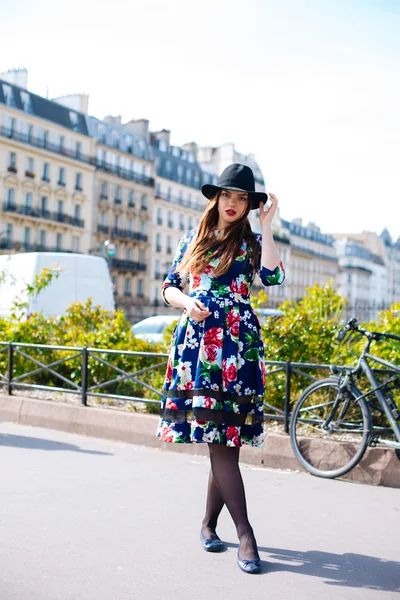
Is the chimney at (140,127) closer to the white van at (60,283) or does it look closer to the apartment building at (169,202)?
the apartment building at (169,202)

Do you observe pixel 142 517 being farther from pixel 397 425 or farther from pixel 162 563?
pixel 397 425

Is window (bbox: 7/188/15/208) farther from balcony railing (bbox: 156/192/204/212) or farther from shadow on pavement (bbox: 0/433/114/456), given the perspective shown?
shadow on pavement (bbox: 0/433/114/456)

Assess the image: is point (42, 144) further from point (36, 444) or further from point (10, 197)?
point (36, 444)

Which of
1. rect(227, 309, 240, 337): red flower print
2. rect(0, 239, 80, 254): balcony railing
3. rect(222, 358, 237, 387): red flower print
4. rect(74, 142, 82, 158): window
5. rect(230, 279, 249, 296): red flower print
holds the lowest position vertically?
rect(222, 358, 237, 387): red flower print

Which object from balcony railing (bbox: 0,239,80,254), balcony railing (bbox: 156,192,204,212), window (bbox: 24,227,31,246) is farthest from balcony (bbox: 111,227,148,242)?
window (bbox: 24,227,31,246)

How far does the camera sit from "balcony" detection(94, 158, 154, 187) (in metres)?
71.4

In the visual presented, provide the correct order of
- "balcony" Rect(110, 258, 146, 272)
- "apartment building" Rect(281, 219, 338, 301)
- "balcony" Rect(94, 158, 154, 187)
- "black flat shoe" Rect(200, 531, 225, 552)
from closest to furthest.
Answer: "black flat shoe" Rect(200, 531, 225, 552) < "balcony" Rect(94, 158, 154, 187) < "balcony" Rect(110, 258, 146, 272) < "apartment building" Rect(281, 219, 338, 301)

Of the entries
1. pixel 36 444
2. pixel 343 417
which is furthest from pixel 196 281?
pixel 36 444

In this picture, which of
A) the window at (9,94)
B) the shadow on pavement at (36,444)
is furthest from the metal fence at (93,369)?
the window at (9,94)

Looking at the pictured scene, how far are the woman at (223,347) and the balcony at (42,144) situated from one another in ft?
193

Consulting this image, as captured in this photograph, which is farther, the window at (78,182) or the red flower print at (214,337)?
the window at (78,182)

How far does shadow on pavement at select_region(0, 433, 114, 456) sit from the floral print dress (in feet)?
11.5

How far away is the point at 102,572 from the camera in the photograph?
3.90 m

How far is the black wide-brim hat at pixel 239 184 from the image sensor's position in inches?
169
